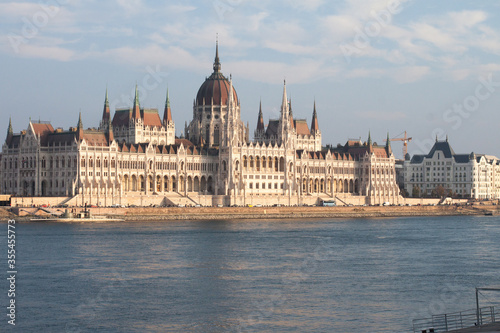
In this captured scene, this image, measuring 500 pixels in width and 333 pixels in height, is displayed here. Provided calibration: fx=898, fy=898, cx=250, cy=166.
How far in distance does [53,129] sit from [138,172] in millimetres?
15251

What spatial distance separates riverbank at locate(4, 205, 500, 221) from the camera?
124 m

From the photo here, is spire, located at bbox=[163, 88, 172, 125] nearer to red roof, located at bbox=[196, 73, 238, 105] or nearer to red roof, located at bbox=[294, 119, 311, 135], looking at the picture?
red roof, located at bbox=[196, 73, 238, 105]

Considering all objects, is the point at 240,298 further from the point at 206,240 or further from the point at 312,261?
the point at 206,240

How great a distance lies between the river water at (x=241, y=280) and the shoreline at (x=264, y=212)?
2567cm

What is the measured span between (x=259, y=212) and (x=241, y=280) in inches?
3244

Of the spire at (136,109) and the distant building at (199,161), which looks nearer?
the distant building at (199,161)

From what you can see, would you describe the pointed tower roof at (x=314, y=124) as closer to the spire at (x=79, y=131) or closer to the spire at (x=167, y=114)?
the spire at (x=167, y=114)

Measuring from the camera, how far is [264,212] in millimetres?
141250

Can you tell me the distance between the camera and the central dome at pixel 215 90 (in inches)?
6718

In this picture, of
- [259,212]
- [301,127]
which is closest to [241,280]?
[259,212]

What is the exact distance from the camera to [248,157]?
15788 centimetres

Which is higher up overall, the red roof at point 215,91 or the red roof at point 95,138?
the red roof at point 215,91

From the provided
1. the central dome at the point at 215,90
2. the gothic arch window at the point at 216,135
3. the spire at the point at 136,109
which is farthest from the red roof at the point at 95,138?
the central dome at the point at 215,90

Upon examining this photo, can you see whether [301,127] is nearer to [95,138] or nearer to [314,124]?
[314,124]
